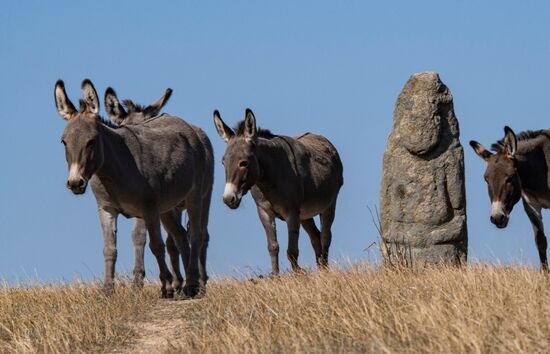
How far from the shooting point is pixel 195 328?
11.7m

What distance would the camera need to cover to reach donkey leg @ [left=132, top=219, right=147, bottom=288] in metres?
15.6

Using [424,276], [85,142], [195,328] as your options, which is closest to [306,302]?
[195,328]

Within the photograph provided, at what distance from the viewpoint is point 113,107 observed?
59.6ft

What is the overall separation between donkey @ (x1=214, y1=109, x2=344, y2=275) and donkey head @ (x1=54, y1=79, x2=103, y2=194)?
242 centimetres

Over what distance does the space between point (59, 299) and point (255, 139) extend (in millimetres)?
4190

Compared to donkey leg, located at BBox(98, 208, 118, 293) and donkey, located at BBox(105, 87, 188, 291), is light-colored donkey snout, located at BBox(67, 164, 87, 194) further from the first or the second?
donkey, located at BBox(105, 87, 188, 291)

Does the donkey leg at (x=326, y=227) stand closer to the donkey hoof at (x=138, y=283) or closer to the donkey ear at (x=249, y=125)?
the donkey ear at (x=249, y=125)

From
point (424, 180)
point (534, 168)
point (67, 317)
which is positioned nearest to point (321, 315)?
point (67, 317)

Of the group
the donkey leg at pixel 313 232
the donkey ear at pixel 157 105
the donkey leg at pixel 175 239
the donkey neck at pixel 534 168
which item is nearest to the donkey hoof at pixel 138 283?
the donkey leg at pixel 175 239

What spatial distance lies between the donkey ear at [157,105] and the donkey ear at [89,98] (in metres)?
3.80

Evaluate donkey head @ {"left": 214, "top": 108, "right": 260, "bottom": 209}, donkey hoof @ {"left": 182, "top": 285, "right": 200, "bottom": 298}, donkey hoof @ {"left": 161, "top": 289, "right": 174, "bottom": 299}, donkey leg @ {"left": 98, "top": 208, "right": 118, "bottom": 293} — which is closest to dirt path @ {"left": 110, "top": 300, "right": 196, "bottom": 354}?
donkey hoof @ {"left": 161, "top": 289, "right": 174, "bottom": 299}

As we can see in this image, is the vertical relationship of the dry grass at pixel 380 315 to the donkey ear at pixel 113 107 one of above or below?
below

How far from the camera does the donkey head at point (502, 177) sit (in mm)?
16531

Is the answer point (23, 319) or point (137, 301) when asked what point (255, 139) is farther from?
point (23, 319)
